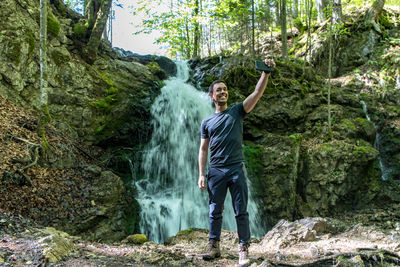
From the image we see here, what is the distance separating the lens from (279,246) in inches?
153

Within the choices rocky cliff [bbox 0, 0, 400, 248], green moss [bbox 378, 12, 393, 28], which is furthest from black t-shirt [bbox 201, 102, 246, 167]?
green moss [bbox 378, 12, 393, 28]

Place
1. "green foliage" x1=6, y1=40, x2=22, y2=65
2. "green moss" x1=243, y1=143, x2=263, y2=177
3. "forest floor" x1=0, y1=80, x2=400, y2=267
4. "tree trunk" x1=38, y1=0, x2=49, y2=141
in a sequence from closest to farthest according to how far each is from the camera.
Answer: "forest floor" x1=0, y1=80, x2=400, y2=267, "tree trunk" x1=38, y1=0, x2=49, y2=141, "green foliage" x1=6, y1=40, x2=22, y2=65, "green moss" x1=243, y1=143, x2=263, y2=177

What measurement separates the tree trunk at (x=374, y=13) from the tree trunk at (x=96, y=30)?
1383cm

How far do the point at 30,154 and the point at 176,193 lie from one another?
4098mm

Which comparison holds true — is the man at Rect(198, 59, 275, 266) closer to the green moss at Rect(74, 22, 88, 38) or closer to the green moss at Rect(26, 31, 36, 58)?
the green moss at Rect(26, 31, 36, 58)

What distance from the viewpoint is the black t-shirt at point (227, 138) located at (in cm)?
300

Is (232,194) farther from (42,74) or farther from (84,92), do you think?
(84,92)

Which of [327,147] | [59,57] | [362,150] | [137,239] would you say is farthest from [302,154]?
[59,57]

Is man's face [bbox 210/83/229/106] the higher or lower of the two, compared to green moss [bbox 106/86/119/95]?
lower

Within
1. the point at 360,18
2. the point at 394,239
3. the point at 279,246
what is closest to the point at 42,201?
the point at 279,246

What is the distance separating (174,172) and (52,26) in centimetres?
658

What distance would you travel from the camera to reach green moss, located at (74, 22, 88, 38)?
10261 millimetres

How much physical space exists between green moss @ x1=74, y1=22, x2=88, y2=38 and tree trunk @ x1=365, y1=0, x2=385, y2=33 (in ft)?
48.3

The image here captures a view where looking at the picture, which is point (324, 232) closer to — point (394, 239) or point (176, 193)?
point (394, 239)
